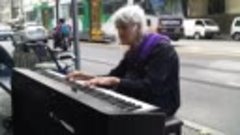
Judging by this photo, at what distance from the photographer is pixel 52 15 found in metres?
Result: 56.1

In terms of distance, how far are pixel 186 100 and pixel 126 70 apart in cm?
857

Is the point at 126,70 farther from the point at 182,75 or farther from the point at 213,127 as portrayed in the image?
the point at 182,75

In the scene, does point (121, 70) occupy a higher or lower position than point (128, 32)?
lower

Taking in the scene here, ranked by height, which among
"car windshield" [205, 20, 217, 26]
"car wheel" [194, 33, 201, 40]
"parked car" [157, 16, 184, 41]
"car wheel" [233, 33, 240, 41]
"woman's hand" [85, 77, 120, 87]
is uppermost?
"woman's hand" [85, 77, 120, 87]

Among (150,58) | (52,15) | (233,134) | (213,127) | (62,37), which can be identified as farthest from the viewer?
(52,15)

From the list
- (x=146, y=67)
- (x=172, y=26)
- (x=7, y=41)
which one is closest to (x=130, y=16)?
(x=146, y=67)

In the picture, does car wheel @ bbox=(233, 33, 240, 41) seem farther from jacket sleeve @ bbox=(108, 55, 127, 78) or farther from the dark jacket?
the dark jacket

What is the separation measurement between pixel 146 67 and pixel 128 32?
283 millimetres

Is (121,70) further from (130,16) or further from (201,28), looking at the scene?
(201,28)

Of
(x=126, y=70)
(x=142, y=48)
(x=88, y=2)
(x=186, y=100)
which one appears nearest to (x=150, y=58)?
(x=142, y=48)

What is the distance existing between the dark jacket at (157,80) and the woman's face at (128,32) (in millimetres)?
133

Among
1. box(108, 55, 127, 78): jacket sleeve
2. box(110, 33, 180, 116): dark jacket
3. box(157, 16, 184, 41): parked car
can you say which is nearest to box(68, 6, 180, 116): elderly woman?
box(110, 33, 180, 116): dark jacket

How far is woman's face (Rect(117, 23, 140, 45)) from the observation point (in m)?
4.64

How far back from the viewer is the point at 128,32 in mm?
4672
